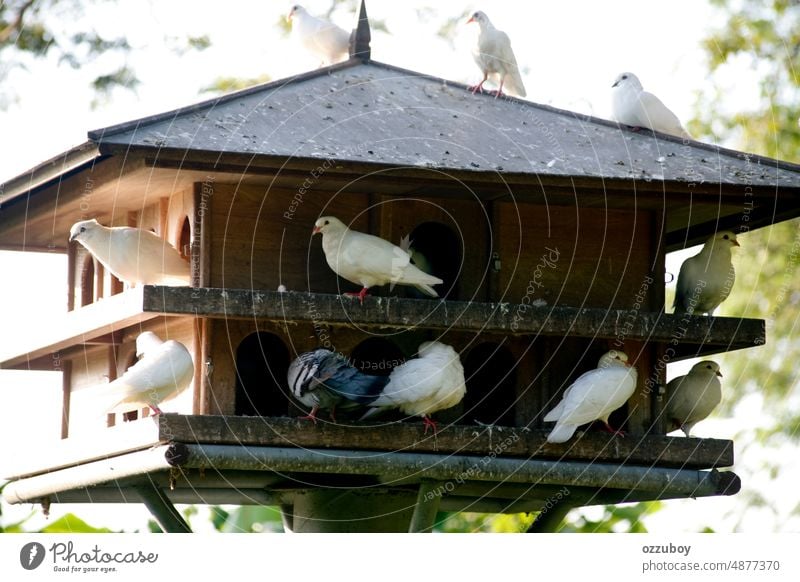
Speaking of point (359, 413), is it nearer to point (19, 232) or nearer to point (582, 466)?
point (582, 466)

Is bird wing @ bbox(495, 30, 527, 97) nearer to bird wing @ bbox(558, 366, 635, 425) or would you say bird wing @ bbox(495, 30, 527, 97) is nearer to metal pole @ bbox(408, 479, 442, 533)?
bird wing @ bbox(558, 366, 635, 425)

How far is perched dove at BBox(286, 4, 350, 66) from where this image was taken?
14.5 metres

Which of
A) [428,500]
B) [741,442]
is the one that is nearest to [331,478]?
[428,500]

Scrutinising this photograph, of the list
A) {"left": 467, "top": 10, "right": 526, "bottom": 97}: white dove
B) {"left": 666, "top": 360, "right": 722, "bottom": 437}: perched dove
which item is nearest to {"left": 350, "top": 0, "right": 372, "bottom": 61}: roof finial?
{"left": 467, "top": 10, "right": 526, "bottom": 97}: white dove

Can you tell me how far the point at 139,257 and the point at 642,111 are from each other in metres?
3.55

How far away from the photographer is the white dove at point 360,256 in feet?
34.1

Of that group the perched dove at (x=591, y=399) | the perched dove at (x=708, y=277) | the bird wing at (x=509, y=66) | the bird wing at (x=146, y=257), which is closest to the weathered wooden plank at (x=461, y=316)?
the perched dove at (x=591, y=399)

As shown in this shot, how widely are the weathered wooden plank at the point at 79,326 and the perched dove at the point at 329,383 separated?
95 cm

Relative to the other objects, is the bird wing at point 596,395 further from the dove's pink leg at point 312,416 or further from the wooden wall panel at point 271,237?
the wooden wall panel at point 271,237

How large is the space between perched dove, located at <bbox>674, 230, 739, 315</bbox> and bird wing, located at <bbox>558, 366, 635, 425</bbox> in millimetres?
1198

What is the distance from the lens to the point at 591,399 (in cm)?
1047

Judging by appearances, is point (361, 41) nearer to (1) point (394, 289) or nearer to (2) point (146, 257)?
(1) point (394, 289)

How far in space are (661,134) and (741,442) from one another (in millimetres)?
5992

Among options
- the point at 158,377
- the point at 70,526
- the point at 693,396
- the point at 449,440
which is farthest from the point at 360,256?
the point at 70,526
